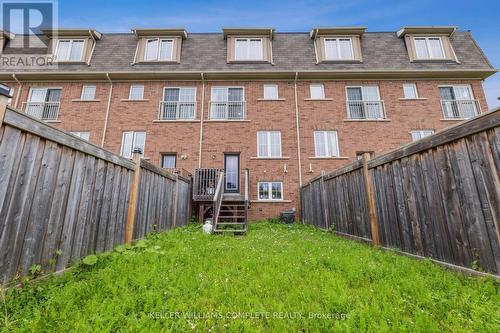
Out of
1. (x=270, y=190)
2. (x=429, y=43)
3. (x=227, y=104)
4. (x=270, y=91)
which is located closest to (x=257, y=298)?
(x=270, y=190)

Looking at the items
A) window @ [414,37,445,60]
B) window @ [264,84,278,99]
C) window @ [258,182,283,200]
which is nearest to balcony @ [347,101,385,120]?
window @ [264,84,278,99]

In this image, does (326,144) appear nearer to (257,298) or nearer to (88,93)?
(257,298)

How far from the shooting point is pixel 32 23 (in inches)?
487

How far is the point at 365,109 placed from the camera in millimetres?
11953

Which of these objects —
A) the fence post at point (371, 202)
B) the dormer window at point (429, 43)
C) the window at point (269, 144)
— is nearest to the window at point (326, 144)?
the window at point (269, 144)

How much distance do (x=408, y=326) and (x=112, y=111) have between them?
46.2 ft

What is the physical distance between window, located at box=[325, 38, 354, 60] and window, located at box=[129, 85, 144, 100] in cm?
1098

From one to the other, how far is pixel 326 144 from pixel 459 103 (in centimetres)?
776

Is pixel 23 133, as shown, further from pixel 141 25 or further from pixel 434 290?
pixel 141 25

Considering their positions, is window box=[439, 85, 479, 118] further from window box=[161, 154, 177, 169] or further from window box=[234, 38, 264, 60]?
window box=[161, 154, 177, 169]

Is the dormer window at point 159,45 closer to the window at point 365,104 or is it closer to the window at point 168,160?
the window at point 168,160

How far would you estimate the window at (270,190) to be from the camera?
10.9m

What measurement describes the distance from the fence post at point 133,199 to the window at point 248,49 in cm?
1052

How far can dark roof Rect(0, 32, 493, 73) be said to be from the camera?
1230cm
